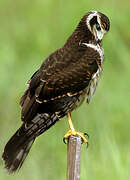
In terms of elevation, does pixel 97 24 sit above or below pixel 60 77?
above

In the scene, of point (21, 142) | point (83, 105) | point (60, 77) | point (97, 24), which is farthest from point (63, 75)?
point (83, 105)

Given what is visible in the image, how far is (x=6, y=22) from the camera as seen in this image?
36.3 feet

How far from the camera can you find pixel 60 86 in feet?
21.9

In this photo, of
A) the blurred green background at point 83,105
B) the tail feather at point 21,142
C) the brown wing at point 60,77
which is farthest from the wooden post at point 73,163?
the blurred green background at point 83,105

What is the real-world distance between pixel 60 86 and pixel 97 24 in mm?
535

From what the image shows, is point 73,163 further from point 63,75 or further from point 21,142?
point 63,75

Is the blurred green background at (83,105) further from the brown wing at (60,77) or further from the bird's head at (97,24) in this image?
the bird's head at (97,24)

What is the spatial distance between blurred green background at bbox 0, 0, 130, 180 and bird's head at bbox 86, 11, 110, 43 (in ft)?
3.05

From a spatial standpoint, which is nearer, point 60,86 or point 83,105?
point 60,86

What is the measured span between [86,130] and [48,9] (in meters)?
3.21

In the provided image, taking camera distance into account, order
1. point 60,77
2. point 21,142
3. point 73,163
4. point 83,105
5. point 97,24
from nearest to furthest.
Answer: point 73,163, point 21,142, point 60,77, point 97,24, point 83,105

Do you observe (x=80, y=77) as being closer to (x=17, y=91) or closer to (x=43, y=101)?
(x=43, y=101)

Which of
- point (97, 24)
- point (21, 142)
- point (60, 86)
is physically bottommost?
point (21, 142)

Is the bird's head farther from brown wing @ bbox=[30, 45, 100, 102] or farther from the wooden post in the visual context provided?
the wooden post
